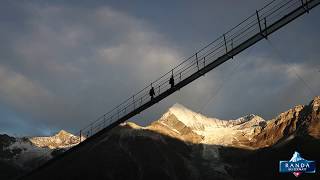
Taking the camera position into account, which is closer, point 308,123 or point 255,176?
point 255,176

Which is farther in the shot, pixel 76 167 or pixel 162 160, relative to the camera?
pixel 162 160

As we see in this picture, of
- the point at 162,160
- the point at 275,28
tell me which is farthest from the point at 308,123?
the point at 275,28

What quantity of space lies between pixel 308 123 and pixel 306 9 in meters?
159

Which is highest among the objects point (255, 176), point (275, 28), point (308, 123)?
point (308, 123)

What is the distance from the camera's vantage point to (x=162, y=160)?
17650 centimetres

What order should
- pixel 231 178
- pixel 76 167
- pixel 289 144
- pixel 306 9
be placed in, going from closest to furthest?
pixel 306 9
pixel 76 167
pixel 289 144
pixel 231 178

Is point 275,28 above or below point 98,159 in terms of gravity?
below

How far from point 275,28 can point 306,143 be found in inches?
5211

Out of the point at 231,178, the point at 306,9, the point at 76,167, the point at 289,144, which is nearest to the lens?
the point at 306,9

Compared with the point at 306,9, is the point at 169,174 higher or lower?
A: higher

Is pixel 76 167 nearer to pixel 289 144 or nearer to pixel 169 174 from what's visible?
pixel 169 174

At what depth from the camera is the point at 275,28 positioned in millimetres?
42250

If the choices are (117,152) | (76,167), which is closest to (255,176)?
(117,152)

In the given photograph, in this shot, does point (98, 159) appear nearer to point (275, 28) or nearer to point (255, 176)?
point (255, 176)
